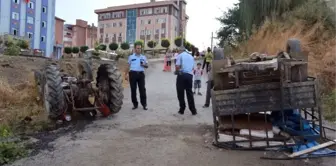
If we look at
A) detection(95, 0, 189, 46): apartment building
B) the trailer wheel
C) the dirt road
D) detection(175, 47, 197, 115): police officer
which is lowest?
the dirt road

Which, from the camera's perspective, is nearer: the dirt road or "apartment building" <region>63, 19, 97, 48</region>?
the dirt road

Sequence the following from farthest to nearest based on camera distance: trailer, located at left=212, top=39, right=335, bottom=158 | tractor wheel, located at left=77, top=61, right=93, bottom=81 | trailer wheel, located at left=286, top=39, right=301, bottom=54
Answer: tractor wheel, located at left=77, top=61, right=93, bottom=81 → trailer wheel, located at left=286, top=39, right=301, bottom=54 → trailer, located at left=212, top=39, right=335, bottom=158

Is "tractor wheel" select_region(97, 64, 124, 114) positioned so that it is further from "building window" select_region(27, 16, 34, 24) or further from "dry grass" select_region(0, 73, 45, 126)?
"building window" select_region(27, 16, 34, 24)

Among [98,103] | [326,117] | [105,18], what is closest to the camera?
[98,103]

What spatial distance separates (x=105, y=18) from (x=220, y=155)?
85925 millimetres

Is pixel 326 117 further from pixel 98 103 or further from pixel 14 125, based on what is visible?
pixel 14 125

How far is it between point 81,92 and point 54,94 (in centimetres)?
84

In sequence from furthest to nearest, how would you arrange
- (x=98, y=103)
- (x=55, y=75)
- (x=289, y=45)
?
(x=98, y=103) < (x=55, y=75) < (x=289, y=45)

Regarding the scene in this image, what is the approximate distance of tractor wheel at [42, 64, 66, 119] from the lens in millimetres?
6301

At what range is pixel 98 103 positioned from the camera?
7.38m

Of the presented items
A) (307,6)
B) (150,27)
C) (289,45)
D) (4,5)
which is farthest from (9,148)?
(150,27)

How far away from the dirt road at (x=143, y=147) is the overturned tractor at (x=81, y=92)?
0.42m

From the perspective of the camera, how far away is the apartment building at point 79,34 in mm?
82500

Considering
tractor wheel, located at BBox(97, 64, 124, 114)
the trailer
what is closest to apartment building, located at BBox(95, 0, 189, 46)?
tractor wheel, located at BBox(97, 64, 124, 114)
